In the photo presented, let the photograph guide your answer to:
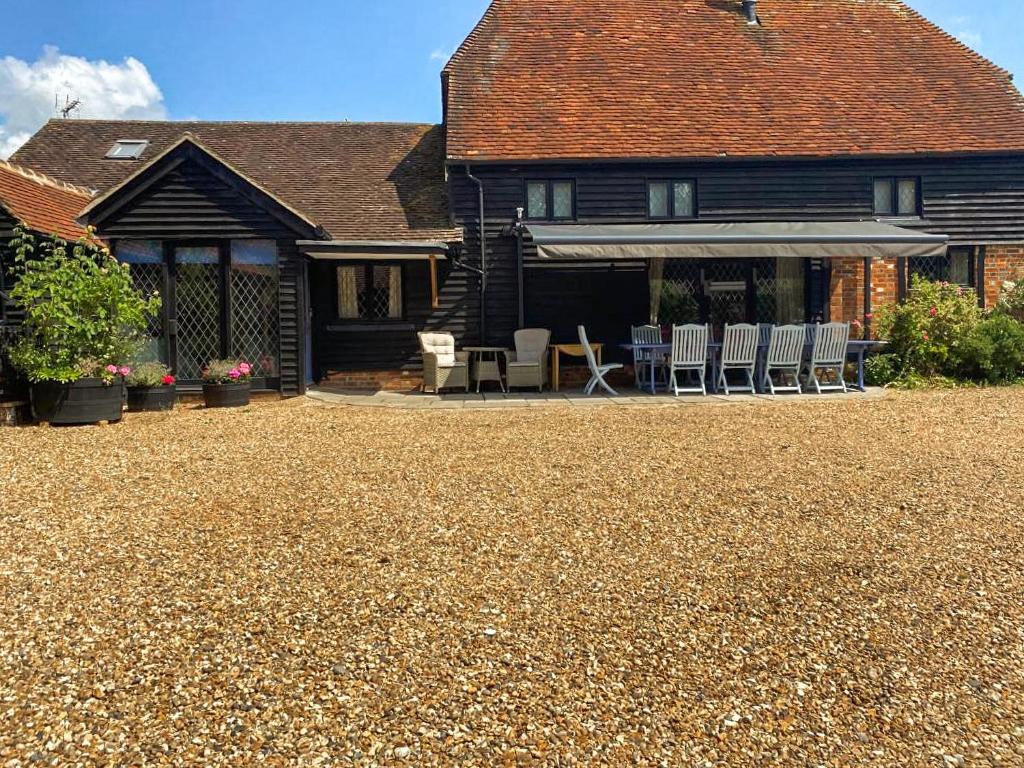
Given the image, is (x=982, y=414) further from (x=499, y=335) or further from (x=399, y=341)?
(x=399, y=341)

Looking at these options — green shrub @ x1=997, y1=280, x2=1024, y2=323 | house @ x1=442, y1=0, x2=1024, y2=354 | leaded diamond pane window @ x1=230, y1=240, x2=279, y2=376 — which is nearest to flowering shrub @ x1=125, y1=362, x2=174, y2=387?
leaded diamond pane window @ x1=230, y1=240, x2=279, y2=376

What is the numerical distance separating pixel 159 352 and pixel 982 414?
11835 mm

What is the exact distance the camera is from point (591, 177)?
1385cm

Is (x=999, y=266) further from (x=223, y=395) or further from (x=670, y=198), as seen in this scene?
(x=223, y=395)

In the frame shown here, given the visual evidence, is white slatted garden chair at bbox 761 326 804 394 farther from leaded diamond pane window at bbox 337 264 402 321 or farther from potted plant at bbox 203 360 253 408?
potted plant at bbox 203 360 253 408

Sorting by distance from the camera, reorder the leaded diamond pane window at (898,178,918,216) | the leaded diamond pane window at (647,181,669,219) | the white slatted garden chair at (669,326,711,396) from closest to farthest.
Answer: the white slatted garden chair at (669,326,711,396) < the leaded diamond pane window at (647,181,669,219) < the leaded diamond pane window at (898,178,918,216)

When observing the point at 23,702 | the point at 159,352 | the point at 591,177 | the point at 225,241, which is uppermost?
the point at 591,177

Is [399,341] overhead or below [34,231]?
below

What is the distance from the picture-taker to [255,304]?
11227 mm

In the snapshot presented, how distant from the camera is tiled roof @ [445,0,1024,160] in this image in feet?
45.8

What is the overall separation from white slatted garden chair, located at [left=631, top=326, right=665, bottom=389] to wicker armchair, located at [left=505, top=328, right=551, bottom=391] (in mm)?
1592

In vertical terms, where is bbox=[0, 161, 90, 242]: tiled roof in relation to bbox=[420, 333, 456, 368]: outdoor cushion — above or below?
above

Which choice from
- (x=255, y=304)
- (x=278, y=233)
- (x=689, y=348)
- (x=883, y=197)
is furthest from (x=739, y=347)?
(x=255, y=304)

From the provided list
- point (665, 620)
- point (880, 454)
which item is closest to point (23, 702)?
point (665, 620)
